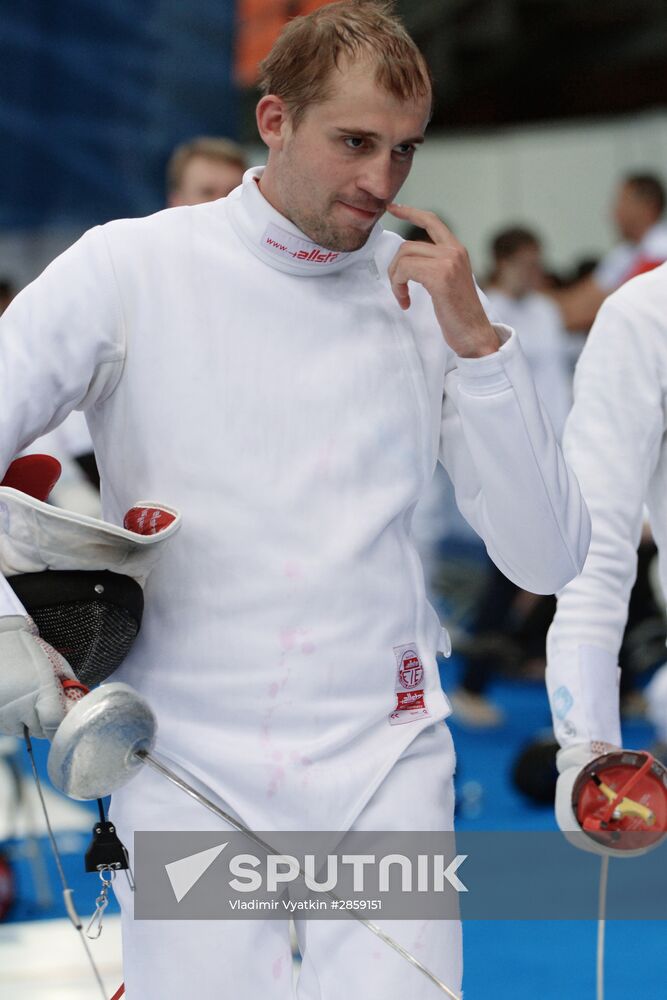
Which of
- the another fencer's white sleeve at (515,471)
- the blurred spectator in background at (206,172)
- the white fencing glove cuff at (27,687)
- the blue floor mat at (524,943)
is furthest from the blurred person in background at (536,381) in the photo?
the white fencing glove cuff at (27,687)

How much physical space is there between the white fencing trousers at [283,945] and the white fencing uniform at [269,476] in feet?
0.05

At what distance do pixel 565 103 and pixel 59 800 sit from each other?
10.1 metres

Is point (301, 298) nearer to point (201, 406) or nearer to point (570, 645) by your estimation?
point (201, 406)

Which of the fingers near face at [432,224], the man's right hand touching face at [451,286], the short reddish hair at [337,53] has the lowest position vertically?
the man's right hand touching face at [451,286]

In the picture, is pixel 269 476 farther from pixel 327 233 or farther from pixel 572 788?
pixel 572 788

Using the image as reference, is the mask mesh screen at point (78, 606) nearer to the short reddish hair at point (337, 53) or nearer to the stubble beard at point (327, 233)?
the stubble beard at point (327, 233)

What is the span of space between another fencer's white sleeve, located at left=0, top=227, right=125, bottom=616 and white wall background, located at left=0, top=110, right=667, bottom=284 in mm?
9989

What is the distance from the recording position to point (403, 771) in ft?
6.82

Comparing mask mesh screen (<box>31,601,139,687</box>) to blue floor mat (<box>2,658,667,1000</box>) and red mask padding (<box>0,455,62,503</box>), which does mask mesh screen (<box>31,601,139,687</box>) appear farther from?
blue floor mat (<box>2,658,667,1000</box>)

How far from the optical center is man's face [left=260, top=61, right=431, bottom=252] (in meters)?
2.07

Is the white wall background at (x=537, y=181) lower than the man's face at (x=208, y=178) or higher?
lower

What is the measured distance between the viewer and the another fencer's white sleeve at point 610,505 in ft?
7.87

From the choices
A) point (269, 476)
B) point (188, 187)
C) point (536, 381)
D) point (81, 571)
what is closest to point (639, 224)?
point (536, 381)

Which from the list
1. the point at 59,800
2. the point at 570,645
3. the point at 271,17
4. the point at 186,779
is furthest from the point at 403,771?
the point at 271,17
